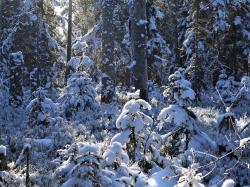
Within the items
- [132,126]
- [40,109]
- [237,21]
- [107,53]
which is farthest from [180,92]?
[237,21]

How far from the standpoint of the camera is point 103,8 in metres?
17.7

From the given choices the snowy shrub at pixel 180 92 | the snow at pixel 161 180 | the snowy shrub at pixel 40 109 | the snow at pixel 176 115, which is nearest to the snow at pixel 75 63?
the snowy shrub at pixel 40 109

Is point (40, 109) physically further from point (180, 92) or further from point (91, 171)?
point (91, 171)

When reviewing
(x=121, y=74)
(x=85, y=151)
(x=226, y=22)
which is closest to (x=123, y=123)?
(x=85, y=151)

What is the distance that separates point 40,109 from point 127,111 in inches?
196

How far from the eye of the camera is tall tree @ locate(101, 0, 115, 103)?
17359mm

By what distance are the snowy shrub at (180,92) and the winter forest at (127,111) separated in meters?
0.02

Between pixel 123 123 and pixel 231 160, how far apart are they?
87.5 inches

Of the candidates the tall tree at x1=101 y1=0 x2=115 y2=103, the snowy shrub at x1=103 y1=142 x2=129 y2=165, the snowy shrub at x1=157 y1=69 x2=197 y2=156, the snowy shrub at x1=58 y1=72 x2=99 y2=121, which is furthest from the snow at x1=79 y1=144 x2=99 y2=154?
the tall tree at x1=101 y1=0 x2=115 y2=103

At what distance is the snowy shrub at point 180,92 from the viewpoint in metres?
9.45

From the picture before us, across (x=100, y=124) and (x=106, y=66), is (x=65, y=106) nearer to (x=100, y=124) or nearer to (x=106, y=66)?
(x=100, y=124)

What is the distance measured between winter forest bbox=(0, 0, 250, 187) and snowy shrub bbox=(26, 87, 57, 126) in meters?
0.03

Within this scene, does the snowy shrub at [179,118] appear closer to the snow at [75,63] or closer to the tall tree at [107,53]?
the snow at [75,63]

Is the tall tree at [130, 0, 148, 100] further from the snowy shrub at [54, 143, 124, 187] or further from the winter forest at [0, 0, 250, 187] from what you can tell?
the snowy shrub at [54, 143, 124, 187]
